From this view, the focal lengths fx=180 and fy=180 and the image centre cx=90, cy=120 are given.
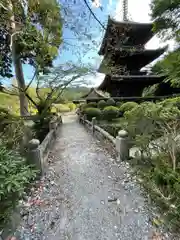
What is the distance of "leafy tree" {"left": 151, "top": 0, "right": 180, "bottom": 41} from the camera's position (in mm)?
9354

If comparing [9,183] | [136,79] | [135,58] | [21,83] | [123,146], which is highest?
[135,58]

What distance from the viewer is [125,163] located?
4.48 metres

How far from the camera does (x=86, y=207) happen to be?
2.82m

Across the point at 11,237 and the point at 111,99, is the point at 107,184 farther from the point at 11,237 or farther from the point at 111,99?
the point at 111,99

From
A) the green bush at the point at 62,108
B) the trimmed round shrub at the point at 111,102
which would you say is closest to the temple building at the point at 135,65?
the trimmed round shrub at the point at 111,102

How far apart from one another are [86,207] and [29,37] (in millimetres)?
5633

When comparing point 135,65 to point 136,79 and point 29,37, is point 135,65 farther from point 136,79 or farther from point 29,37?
point 29,37

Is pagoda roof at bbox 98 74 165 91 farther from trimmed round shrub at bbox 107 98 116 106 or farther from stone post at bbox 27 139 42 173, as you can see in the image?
stone post at bbox 27 139 42 173

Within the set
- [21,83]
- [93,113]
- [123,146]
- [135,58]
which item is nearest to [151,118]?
[123,146]

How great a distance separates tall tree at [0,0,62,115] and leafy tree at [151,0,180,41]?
564cm

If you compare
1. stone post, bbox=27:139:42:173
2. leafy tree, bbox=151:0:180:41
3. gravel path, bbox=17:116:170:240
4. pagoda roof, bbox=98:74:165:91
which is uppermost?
leafy tree, bbox=151:0:180:41

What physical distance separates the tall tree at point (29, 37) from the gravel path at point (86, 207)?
3.72m

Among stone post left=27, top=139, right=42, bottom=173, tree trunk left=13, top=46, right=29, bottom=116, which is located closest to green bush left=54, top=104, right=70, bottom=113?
tree trunk left=13, top=46, right=29, bottom=116

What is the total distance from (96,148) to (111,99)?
8671mm
